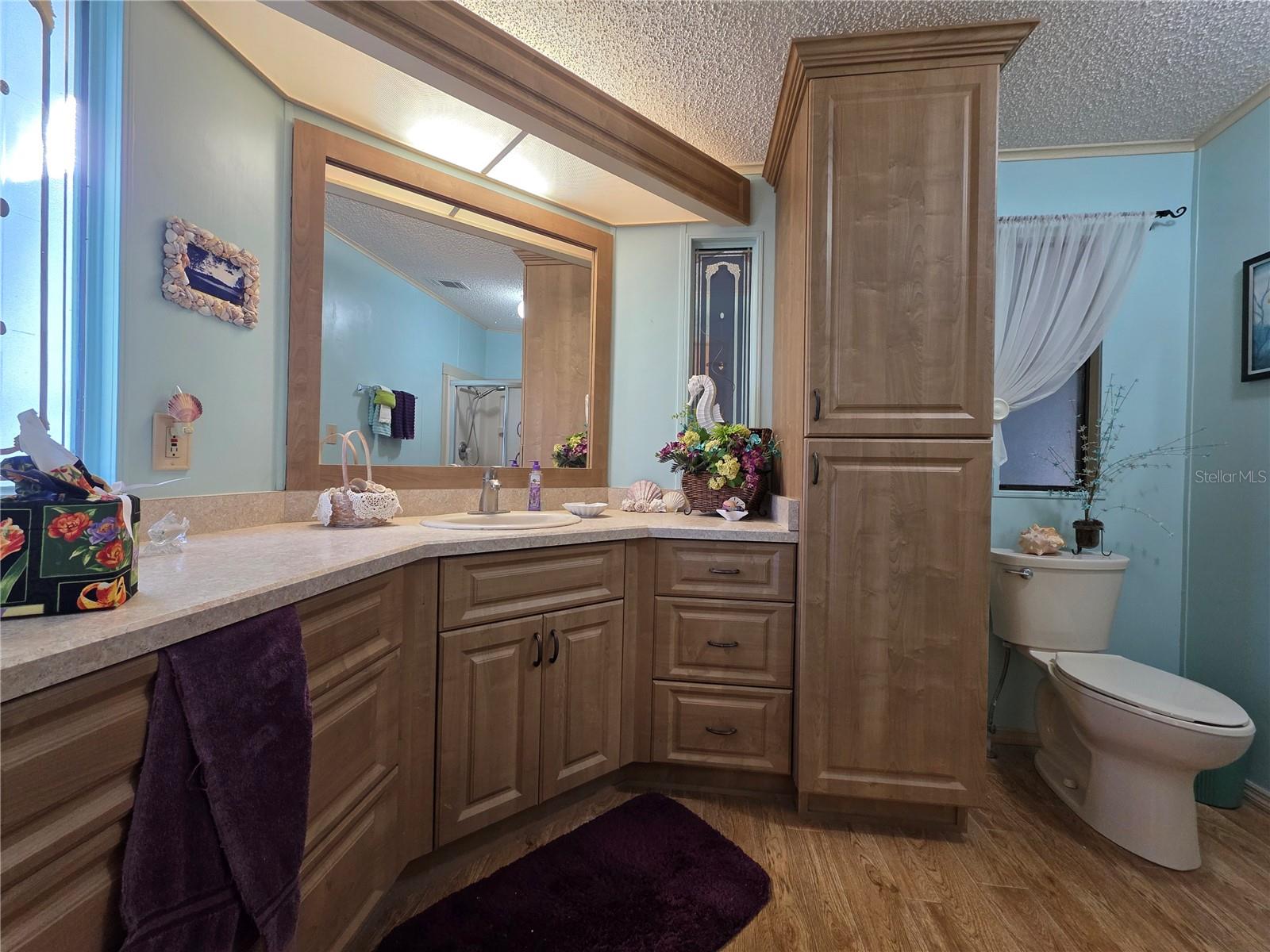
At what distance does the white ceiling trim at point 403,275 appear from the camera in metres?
1.85

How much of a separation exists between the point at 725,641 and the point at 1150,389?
6.65 feet

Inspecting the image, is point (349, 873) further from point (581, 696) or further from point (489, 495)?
point (489, 495)

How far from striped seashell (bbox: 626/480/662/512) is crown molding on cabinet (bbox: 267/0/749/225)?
1.13 meters

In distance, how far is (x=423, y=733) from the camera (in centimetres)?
142

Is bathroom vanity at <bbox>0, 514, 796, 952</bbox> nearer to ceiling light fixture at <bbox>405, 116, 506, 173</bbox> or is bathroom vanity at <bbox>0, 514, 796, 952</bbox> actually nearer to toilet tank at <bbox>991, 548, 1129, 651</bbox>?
toilet tank at <bbox>991, 548, 1129, 651</bbox>

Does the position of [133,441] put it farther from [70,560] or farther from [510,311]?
[510,311]

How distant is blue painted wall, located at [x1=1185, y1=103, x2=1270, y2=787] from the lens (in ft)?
6.46

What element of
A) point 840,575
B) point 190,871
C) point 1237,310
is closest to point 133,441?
point 190,871

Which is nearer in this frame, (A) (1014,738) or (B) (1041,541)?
(B) (1041,541)

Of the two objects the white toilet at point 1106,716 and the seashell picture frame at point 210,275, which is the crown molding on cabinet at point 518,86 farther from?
the white toilet at point 1106,716

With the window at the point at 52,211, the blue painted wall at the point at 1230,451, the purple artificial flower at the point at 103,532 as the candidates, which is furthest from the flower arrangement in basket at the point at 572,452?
the blue painted wall at the point at 1230,451

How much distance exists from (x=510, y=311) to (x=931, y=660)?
1905mm

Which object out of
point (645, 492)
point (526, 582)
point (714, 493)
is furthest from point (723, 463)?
point (526, 582)

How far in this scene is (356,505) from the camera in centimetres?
164
